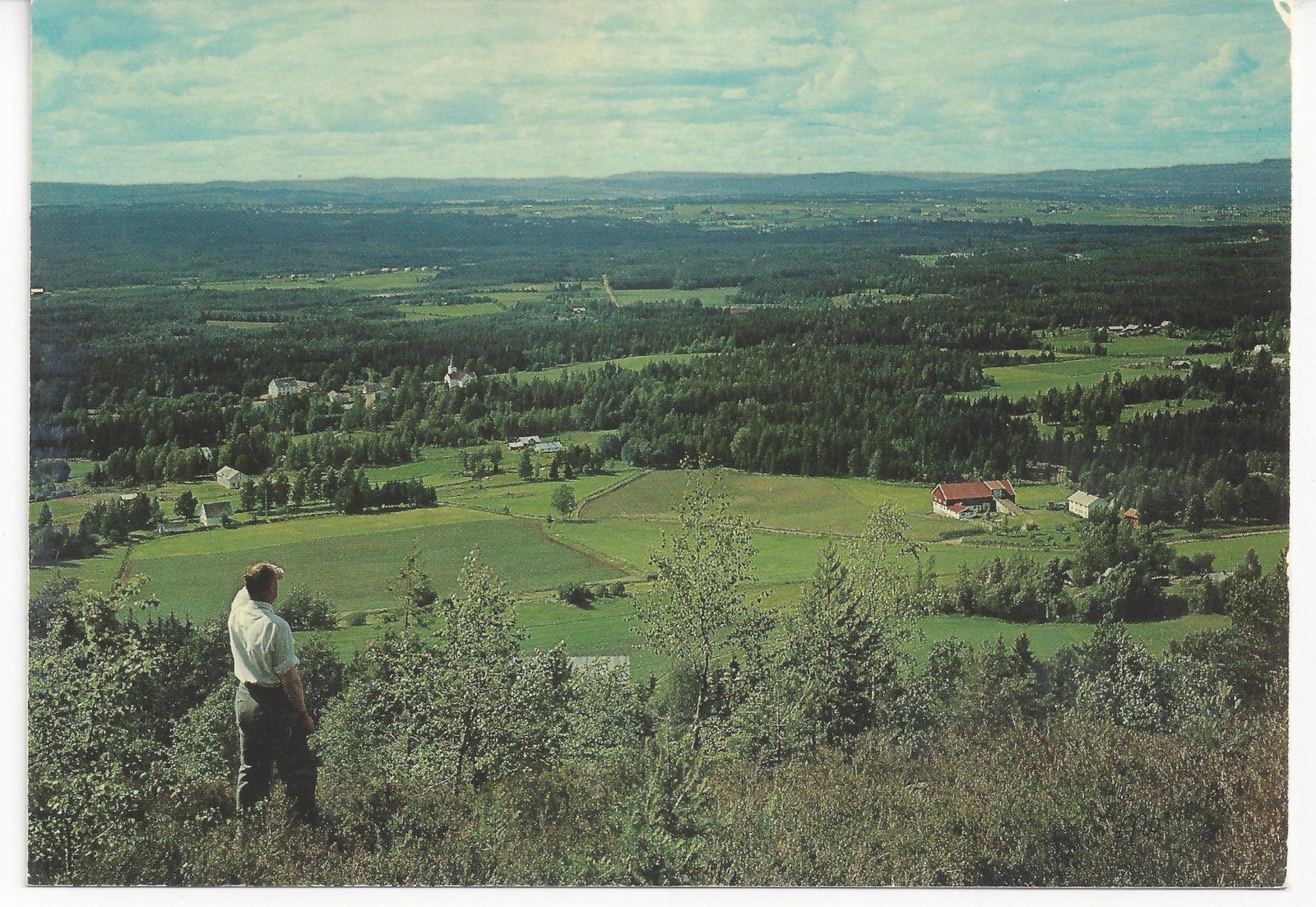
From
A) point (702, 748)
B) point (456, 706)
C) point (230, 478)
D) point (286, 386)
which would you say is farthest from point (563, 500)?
point (230, 478)

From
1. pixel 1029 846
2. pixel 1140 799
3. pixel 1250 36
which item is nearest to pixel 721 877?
pixel 1029 846

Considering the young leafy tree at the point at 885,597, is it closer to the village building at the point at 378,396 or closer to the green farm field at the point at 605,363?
the green farm field at the point at 605,363

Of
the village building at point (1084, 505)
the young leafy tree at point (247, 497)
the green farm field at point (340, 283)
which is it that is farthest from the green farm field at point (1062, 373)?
the young leafy tree at point (247, 497)

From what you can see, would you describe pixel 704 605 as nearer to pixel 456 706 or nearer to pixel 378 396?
pixel 456 706

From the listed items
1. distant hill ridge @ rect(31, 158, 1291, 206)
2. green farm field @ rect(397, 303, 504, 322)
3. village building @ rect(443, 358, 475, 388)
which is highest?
distant hill ridge @ rect(31, 158, 1291, 206)

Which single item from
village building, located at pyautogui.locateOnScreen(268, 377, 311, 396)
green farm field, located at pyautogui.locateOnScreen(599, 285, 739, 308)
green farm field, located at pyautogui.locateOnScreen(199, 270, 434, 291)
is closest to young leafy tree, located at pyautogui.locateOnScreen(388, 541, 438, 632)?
village building, located at pyautogui.locateOnScreen(268, 377, 311, 396)

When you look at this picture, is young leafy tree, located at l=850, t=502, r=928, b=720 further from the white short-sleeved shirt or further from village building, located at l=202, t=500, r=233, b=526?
village building, located at l=202, t=500, r=233, b=526

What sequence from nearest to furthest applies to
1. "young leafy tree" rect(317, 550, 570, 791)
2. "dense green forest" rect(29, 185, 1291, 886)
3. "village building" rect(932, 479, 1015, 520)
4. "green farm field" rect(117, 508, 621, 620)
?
"dense green forest" rect(29, 185, 1291, 886), "young leafy tree" rect(317, 550, 570, 791), "green farm field" rect(117, 508, 621, 620), "village building" rect(932, 479, 1015, 520)
